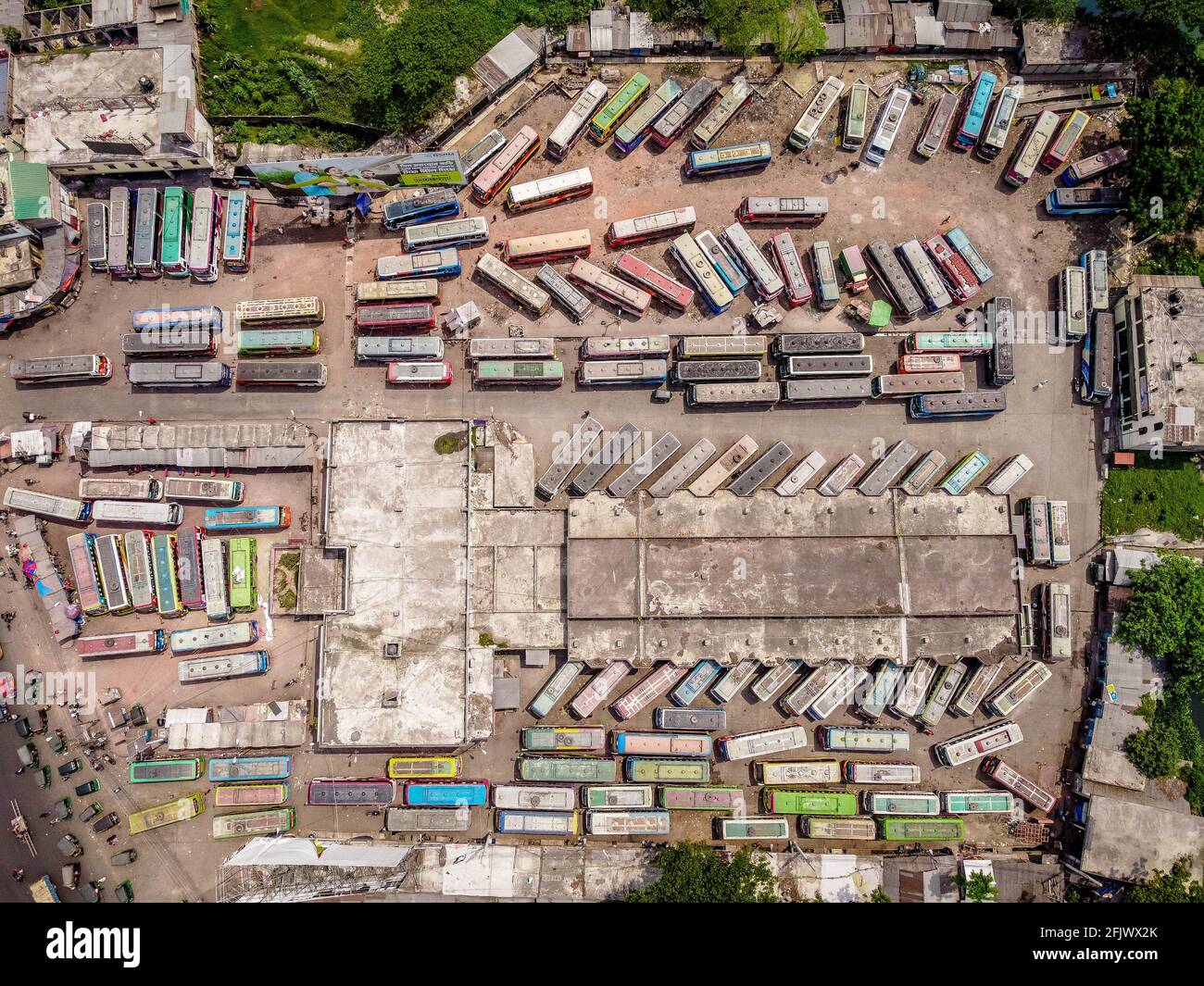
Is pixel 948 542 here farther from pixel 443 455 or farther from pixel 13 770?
pixel 13 770

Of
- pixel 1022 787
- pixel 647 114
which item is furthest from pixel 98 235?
pixel 1022 787

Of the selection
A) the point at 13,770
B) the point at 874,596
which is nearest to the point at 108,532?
the point at 13,770

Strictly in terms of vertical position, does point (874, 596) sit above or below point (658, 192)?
below

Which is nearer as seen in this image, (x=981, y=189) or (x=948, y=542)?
(x=948, y=542)

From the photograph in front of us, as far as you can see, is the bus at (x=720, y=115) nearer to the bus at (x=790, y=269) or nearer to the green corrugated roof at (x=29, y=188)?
the bus at (x=790, y=269)

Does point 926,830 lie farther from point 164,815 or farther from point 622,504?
point 164,815

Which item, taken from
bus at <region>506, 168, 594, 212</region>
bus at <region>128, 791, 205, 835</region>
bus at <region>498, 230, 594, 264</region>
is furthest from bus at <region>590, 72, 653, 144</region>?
bus at <region>128, 791, 205, 835</region>
